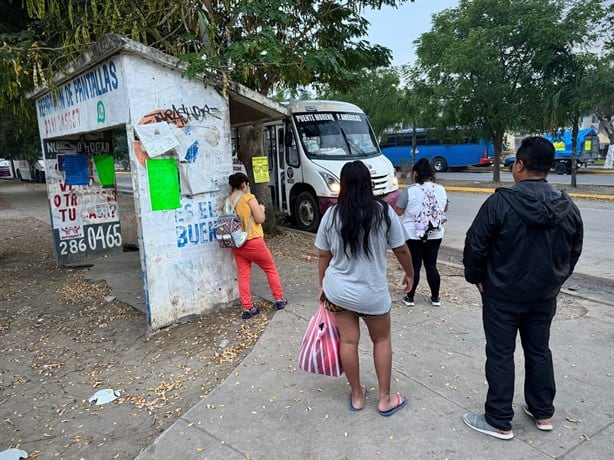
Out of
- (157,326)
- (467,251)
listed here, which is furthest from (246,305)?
(467,251)

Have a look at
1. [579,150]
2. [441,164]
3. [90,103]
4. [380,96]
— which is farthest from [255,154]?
[579,150]

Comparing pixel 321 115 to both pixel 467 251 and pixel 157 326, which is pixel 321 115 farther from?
pixel 467 251

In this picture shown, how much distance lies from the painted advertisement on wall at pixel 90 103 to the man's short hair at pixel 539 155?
3.32 metres

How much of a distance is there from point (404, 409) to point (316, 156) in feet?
23.0

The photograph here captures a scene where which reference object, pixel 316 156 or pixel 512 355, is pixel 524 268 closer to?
pixel 512 355

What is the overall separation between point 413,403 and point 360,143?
25.2ft

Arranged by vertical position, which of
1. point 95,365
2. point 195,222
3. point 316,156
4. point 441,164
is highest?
point 316,156

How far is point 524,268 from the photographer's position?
8.41ft

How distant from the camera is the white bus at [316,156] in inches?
Answer: 367

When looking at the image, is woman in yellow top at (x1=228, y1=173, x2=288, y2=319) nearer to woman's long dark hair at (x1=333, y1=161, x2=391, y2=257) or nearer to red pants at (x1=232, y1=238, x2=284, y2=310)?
red pants at (x1=232, y1=238, x2=284, y2=310)

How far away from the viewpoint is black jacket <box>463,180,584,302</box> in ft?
8.29

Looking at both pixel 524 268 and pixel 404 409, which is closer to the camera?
pixel 524 268

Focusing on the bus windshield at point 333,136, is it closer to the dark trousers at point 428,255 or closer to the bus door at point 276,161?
the bus door at point 276,161

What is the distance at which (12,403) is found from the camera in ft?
11.8
